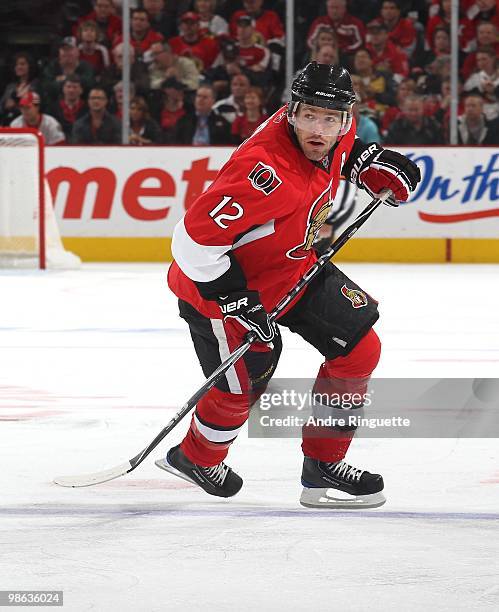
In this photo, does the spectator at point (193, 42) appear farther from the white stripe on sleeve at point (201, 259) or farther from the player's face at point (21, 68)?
the white stripe on sleeve at point (201, 259)

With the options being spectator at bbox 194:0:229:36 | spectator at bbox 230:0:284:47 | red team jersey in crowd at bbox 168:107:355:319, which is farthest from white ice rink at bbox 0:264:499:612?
spectator at bbox 194:0:229:36

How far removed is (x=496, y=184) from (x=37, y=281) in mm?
3224

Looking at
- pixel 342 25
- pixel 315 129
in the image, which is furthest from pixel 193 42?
pixel 315 129

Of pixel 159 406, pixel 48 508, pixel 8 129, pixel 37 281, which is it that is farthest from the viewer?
pixel 8 129

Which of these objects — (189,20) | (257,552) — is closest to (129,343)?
(257,552)

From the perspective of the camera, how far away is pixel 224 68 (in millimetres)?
9664

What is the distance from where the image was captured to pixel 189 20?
981cm

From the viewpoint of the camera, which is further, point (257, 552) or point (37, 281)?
point (37, 281)

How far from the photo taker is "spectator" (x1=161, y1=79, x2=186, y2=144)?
945 cm

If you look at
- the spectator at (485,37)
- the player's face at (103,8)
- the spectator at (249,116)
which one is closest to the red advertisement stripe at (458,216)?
the spectator at (485,37)

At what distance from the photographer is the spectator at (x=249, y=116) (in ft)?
30.5

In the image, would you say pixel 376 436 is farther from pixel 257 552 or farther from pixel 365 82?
pixel 365 82

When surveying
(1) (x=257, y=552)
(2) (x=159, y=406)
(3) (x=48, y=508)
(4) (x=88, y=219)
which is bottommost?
(4) (x=88, y=219)

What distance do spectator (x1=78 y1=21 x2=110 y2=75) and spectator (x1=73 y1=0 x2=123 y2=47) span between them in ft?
0.12
